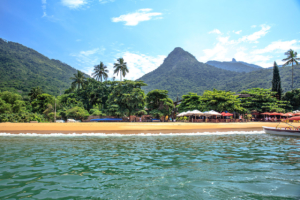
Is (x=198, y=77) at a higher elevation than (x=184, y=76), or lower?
lower

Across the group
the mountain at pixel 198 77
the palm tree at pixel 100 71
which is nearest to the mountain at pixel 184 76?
the mountain at pixel 198 77

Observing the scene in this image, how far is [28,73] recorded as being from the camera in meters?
77.1

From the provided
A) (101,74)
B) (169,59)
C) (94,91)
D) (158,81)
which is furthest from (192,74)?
(94,91)

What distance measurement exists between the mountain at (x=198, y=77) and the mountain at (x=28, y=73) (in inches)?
1618

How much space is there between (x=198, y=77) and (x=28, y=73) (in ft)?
261

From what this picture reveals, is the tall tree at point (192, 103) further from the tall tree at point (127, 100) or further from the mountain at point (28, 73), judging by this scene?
the mountain at point (28, 73)

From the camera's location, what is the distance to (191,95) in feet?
135

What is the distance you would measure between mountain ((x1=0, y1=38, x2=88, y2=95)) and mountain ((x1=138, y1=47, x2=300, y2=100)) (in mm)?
41110

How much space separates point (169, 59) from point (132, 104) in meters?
94.4

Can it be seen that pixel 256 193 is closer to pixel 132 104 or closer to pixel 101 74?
pixel 132 104

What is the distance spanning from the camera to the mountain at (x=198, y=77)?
242 ft

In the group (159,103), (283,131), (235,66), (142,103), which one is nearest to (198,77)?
(159,103)

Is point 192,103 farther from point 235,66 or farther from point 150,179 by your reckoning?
point 235,66

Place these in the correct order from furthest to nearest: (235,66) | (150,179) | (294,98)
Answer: (235,66) → (294,98) → (150,179)
